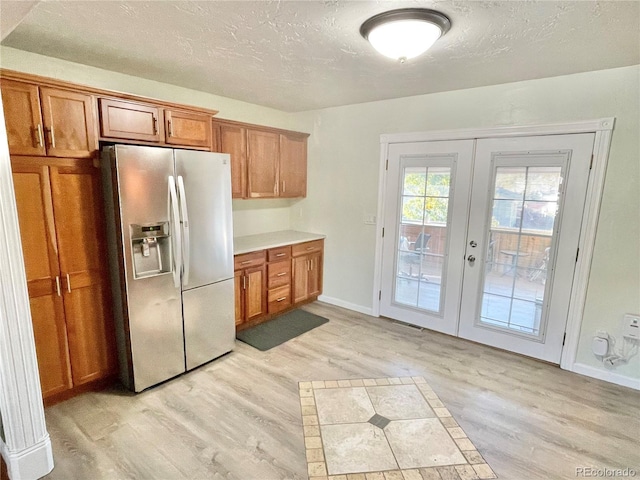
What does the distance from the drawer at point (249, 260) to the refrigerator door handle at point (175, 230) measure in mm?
736

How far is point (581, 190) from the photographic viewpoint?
267 cm

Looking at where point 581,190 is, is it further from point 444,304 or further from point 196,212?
point 196,212

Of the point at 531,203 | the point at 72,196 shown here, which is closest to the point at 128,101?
the point at 72,196

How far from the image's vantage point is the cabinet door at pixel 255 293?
3432 millimetres

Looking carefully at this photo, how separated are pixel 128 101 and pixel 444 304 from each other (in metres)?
3.31

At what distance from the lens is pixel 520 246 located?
2.98 metres

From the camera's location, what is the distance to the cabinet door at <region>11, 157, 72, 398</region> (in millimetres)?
2006

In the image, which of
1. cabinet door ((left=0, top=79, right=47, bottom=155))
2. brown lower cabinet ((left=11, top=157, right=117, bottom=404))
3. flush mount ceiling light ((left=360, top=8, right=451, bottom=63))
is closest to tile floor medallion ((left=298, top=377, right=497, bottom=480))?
brown lower cabinet ((left=11, top=157, right=117, bottom=404))

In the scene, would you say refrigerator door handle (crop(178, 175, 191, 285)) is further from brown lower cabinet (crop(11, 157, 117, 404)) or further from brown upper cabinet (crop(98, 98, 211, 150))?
brown lower cabinet (crop(11, 157, 117, 404))

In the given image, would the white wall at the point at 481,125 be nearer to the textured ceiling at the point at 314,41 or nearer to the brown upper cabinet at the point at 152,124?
the textured ceiling at the point at 314,41

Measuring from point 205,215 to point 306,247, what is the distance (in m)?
1.61

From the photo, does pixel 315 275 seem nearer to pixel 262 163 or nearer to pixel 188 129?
pixel 262 163

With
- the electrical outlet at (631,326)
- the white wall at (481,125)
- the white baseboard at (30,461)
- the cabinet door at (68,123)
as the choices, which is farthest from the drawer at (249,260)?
the electrical outlet at (631,326)

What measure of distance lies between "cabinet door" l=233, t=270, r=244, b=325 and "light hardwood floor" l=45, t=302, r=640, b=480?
278mm
